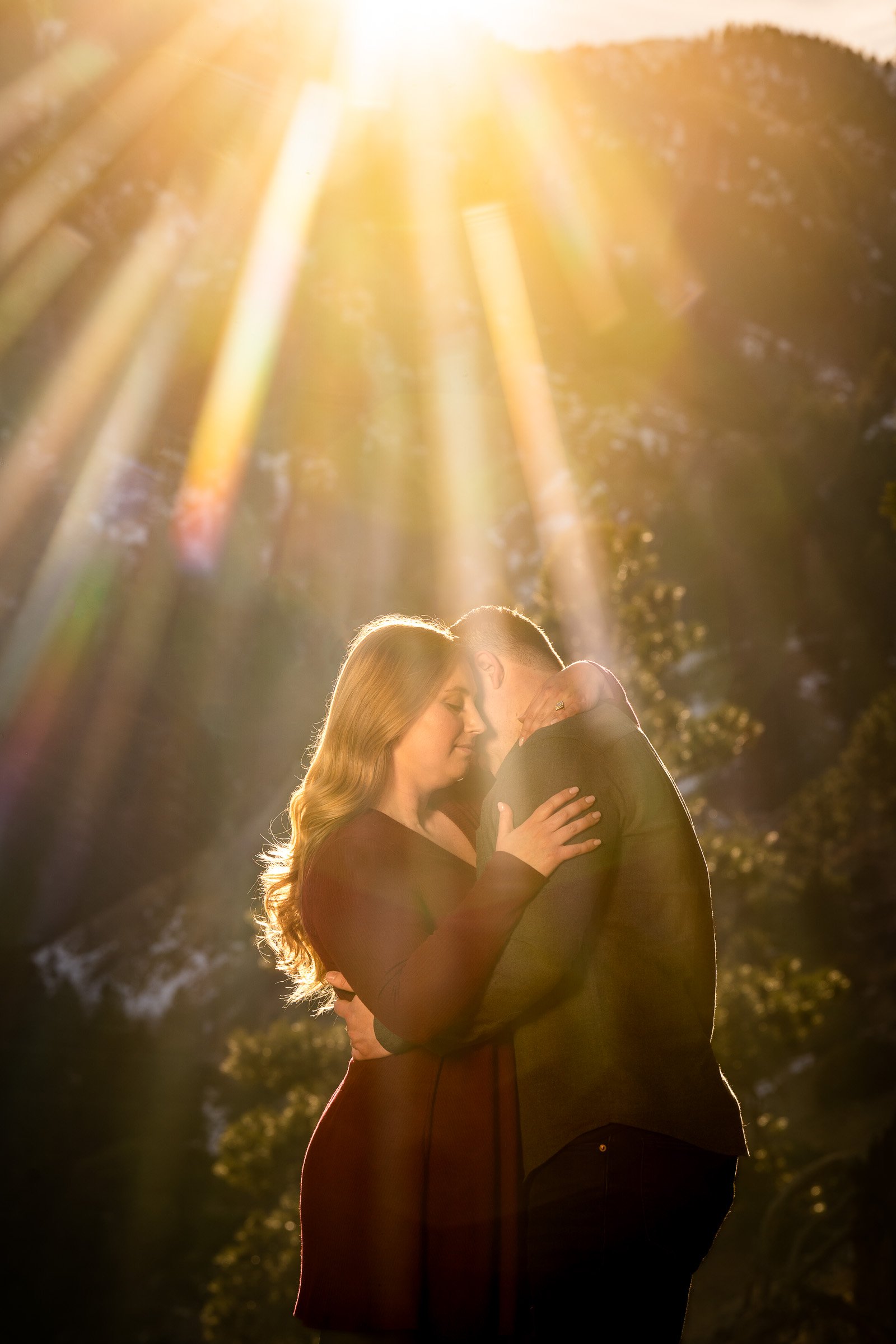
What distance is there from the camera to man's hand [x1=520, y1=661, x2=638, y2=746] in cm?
208

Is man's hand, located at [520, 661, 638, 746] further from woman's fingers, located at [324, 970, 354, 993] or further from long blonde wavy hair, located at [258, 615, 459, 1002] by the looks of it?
woman's fingers, located at [324, 970, 354, 993]

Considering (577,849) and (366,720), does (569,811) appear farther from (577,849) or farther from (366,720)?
(366,720)

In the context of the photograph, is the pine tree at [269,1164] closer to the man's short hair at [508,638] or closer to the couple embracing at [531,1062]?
the couple embracing at [531,1062]

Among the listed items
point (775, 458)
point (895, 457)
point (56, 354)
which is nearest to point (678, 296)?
point (775, 458)

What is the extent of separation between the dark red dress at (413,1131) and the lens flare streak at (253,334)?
168 feet

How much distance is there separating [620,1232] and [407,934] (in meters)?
0.75

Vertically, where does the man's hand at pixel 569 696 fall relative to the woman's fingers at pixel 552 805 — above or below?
above

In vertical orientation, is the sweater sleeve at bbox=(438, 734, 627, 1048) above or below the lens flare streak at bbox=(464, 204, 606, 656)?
below

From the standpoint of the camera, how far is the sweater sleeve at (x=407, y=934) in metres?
1.77

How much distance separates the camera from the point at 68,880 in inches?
1944

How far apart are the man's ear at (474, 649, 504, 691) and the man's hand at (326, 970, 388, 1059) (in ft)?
2.93

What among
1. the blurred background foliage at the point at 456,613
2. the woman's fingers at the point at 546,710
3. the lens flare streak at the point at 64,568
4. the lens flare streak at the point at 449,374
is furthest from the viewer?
the lens flare streak at the point at 449,374

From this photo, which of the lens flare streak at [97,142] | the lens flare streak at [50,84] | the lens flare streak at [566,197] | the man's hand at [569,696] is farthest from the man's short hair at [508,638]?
the lens flare streak at [50,84]

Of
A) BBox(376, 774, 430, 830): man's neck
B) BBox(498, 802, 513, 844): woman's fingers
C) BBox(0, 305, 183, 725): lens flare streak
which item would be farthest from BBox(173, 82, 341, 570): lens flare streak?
BBox(498, 802, 513, 844): woman's fingers
